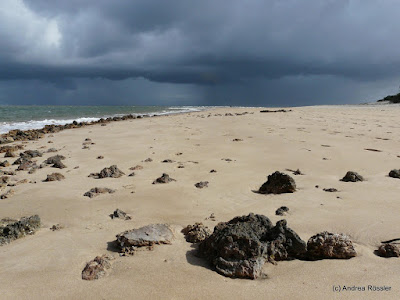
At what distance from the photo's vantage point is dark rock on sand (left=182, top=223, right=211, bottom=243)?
2908 millimetres

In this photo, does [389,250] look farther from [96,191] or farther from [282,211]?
[96,191]

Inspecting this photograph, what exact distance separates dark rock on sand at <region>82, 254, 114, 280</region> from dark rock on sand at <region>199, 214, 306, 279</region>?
785 millimetres

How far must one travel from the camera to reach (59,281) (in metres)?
2.39

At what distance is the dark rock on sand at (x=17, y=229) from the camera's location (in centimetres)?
309

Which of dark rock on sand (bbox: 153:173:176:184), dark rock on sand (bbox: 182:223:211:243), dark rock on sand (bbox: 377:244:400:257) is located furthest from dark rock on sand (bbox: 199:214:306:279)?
dark rock on sand (bbox: 153:173:176:184)

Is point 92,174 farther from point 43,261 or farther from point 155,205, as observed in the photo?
point 43,261

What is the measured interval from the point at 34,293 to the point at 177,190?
2390 millimetres

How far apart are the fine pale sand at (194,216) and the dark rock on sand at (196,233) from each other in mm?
86

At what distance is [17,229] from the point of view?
3174mm

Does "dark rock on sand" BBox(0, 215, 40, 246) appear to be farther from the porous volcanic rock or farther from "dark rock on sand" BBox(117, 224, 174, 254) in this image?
the porous volcanic rock

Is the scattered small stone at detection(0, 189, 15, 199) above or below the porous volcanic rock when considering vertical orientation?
below

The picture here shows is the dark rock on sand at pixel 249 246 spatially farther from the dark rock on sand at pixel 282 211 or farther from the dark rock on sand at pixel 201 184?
the dark rock on sand at pixel 201 184

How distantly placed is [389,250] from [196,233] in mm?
1630

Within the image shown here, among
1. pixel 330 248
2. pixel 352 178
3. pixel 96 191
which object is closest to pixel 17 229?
pixel 96 191
